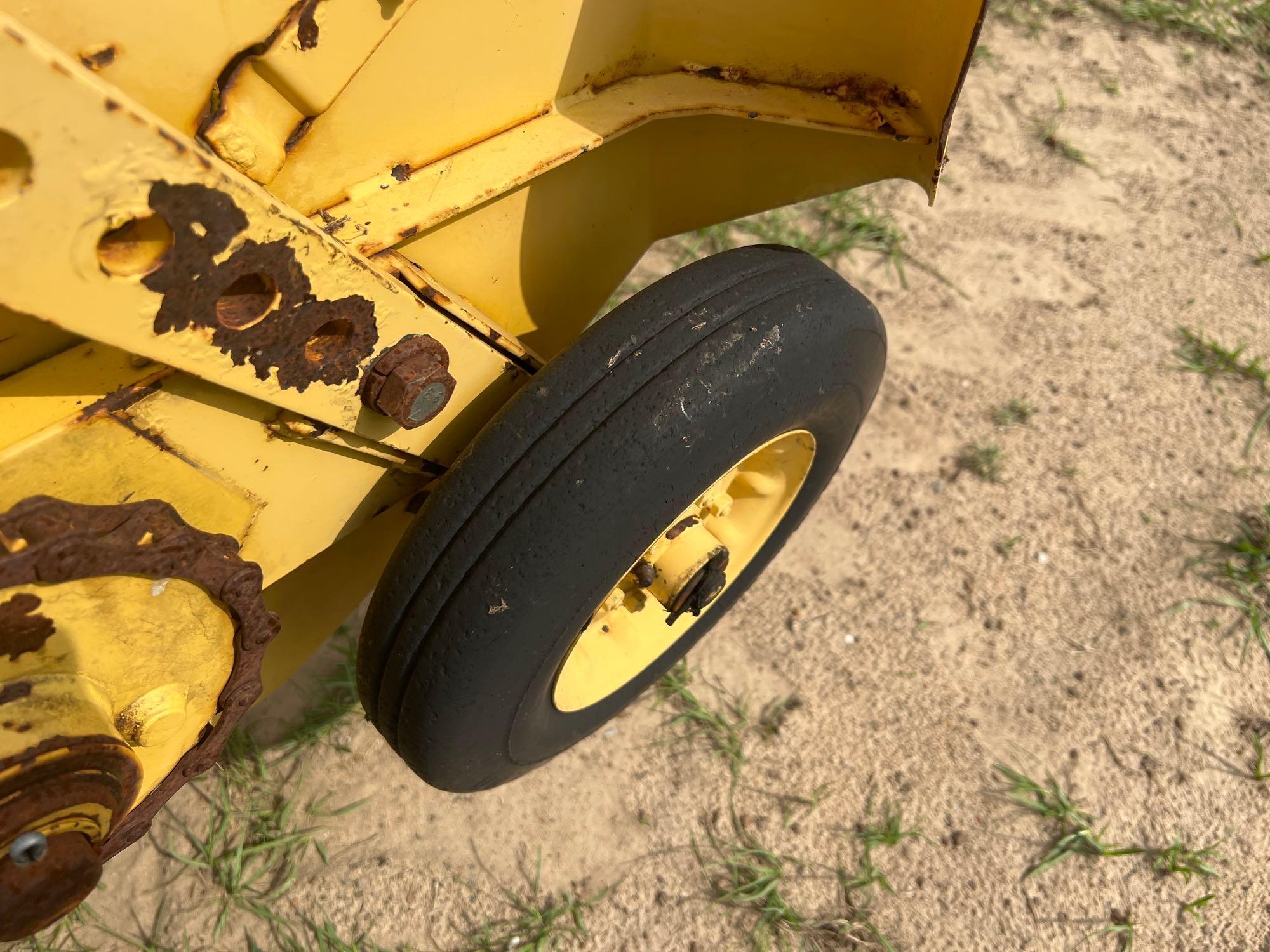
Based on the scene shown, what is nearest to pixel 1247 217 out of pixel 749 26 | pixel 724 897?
pixel 749 26

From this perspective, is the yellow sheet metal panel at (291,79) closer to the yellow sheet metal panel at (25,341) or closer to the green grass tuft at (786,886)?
the yellow sheet metal panel at (25,341)

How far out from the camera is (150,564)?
87cm

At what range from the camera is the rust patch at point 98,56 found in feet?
2.47

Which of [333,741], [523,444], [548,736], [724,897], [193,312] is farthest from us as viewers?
[333,741]

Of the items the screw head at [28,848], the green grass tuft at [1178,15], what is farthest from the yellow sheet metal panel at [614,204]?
the green grass tuft at [1178,15]

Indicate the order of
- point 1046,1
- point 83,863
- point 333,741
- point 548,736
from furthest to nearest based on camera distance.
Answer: point 1046,1, point 333,741, point 548,736, point 83,863

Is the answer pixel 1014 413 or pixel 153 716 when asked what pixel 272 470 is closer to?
pixel 153 716

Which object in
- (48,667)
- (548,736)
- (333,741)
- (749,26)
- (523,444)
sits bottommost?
(333,741)

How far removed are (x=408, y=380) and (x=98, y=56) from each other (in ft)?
1.36

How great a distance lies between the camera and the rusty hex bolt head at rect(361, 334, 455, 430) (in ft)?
3.36

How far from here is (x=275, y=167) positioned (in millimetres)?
906

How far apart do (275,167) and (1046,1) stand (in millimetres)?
3071

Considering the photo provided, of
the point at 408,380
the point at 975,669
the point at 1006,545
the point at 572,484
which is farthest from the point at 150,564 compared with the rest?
the point at 1006,545

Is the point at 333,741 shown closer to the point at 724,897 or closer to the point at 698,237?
the point at 724,897
